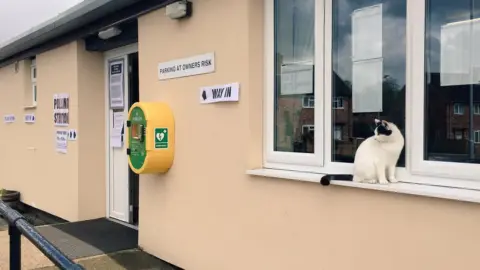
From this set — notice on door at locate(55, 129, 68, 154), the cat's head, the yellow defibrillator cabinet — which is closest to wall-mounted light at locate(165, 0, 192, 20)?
the yellow defibrillator cabinet

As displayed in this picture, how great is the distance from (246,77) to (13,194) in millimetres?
6769

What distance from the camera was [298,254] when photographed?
363 cm

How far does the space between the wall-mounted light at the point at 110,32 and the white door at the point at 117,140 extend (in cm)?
37

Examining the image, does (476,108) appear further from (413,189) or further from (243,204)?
(243,204)

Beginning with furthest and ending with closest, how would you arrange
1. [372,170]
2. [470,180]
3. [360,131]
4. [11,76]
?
1. [11,76]
2. [360,131]
3. [372,170]
4. [470,180]

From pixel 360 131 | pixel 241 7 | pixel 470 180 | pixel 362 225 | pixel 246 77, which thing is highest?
pixel 241 7

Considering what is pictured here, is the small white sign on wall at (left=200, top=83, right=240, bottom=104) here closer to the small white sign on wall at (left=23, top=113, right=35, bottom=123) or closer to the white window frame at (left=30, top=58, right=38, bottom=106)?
the small white sign on wall at (left=23, top=113, right=35, bottom=123)

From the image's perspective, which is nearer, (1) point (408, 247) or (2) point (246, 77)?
(1) point (408, 247)

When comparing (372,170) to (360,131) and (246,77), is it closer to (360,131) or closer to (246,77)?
(360,131)

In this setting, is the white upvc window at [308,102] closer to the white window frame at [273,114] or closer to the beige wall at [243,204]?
the white window frame at [273,114]

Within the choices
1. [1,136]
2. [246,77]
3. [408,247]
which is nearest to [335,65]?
[246,77]

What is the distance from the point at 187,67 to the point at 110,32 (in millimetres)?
2010

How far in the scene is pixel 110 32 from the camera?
20.8ft

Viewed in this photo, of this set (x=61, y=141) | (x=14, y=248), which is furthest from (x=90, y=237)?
(x=14, y=248)
